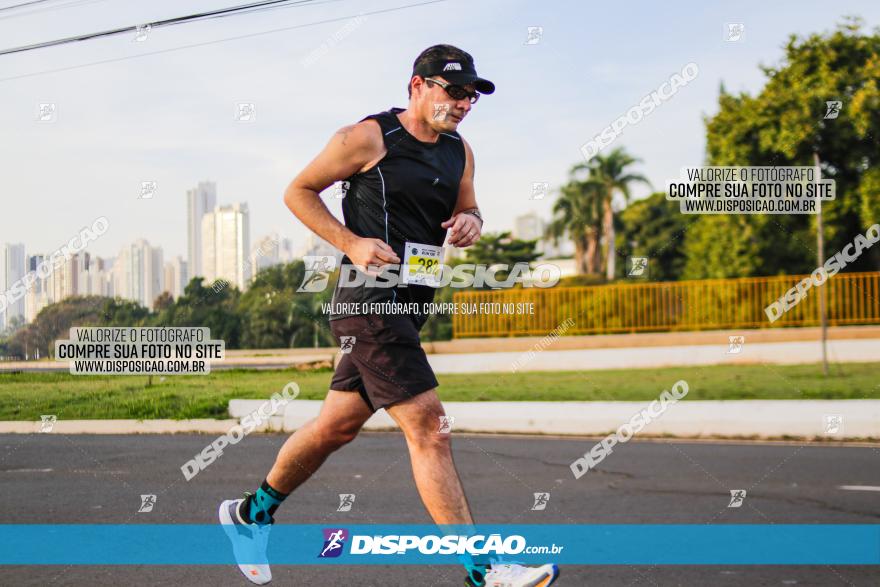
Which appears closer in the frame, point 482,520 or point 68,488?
point 482,520

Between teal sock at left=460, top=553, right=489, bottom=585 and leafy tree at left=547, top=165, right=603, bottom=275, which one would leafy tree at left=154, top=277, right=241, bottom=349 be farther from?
leafy tree at left=547, top=165, right=603, bottom=275

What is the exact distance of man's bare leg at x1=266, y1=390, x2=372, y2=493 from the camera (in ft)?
11.7

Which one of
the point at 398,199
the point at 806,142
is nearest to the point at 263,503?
the point at 398,199

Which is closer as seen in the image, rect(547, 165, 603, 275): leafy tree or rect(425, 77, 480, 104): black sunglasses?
rect(425, 77, 480, 104): black sunglasses

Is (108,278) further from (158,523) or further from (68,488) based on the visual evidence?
(158,523)

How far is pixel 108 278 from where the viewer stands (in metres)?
12.1

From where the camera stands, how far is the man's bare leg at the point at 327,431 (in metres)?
3.56

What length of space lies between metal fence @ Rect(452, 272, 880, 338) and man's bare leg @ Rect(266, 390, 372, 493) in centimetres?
1960

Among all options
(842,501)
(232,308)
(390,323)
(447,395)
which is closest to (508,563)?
(390,323)

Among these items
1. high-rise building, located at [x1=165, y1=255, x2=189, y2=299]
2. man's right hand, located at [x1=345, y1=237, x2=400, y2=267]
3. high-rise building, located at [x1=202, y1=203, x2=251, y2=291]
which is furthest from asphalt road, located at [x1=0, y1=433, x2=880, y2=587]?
high-rise building, located at [x1=202, y1=203, x2=251, y2=291]

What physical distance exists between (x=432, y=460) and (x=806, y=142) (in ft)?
77.9

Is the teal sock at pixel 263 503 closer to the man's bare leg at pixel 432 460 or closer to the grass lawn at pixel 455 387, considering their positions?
the man's bare leg at pixel 432 460

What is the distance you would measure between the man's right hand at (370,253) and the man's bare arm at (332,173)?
3 centimetres

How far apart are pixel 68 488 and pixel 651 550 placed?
14.7 ft
